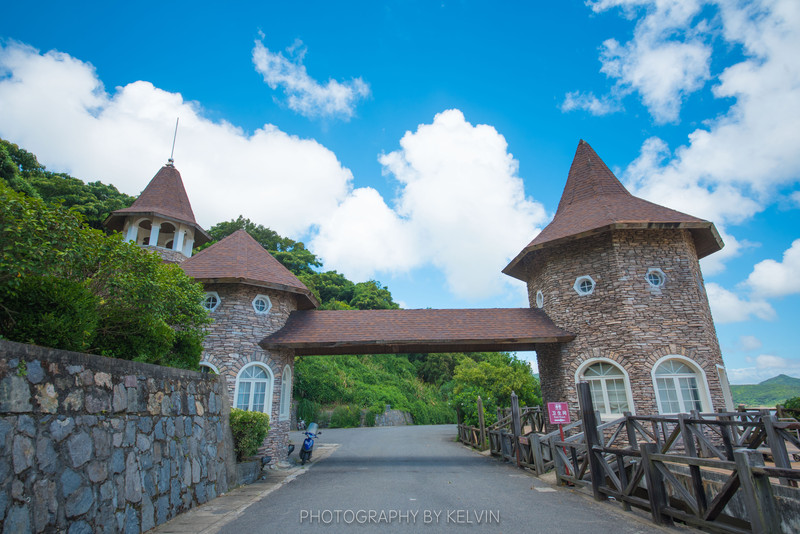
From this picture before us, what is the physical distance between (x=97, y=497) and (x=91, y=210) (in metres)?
26.6

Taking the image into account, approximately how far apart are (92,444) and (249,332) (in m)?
7.74

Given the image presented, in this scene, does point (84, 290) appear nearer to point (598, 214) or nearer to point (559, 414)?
point (559, 414)

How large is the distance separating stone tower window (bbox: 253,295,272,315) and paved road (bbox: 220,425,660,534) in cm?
471

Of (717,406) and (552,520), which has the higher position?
(717,406)

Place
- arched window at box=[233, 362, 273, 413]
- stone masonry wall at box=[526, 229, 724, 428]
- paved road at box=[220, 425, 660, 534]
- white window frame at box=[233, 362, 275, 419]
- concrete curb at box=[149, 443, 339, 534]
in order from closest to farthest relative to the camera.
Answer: concrete curb at box=[149, 443, 339, 534]
paved road at box=[220, 425, 660, 534]
stone masonry wall at box=[526, 229, 724, 428]
white window frame at box=[233, 362, 275, 419]
arched window at box=[233, 362, 273, 413]

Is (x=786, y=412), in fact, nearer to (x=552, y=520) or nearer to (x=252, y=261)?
(x=552, y=520)

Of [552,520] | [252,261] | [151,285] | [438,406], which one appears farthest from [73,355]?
[438,406]

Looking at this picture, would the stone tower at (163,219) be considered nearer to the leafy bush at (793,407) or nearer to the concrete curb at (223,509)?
the concrete curb at (223,509)

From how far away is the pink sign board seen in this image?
9062 millimetres

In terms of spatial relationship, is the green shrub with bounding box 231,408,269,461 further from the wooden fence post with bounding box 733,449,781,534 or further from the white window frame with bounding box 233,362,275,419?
the wooden fence post with bounding box 733,449,781,534

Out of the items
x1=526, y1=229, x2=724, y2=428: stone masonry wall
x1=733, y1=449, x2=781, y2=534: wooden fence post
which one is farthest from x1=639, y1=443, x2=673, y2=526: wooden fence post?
x1=526, y1=229, x2=724, y2=428: stone masonry wall

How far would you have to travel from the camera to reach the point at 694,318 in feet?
39.2

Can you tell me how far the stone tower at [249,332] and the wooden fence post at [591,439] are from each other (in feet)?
27.5

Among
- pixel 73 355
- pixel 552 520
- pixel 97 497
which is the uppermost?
pixel 73 355
